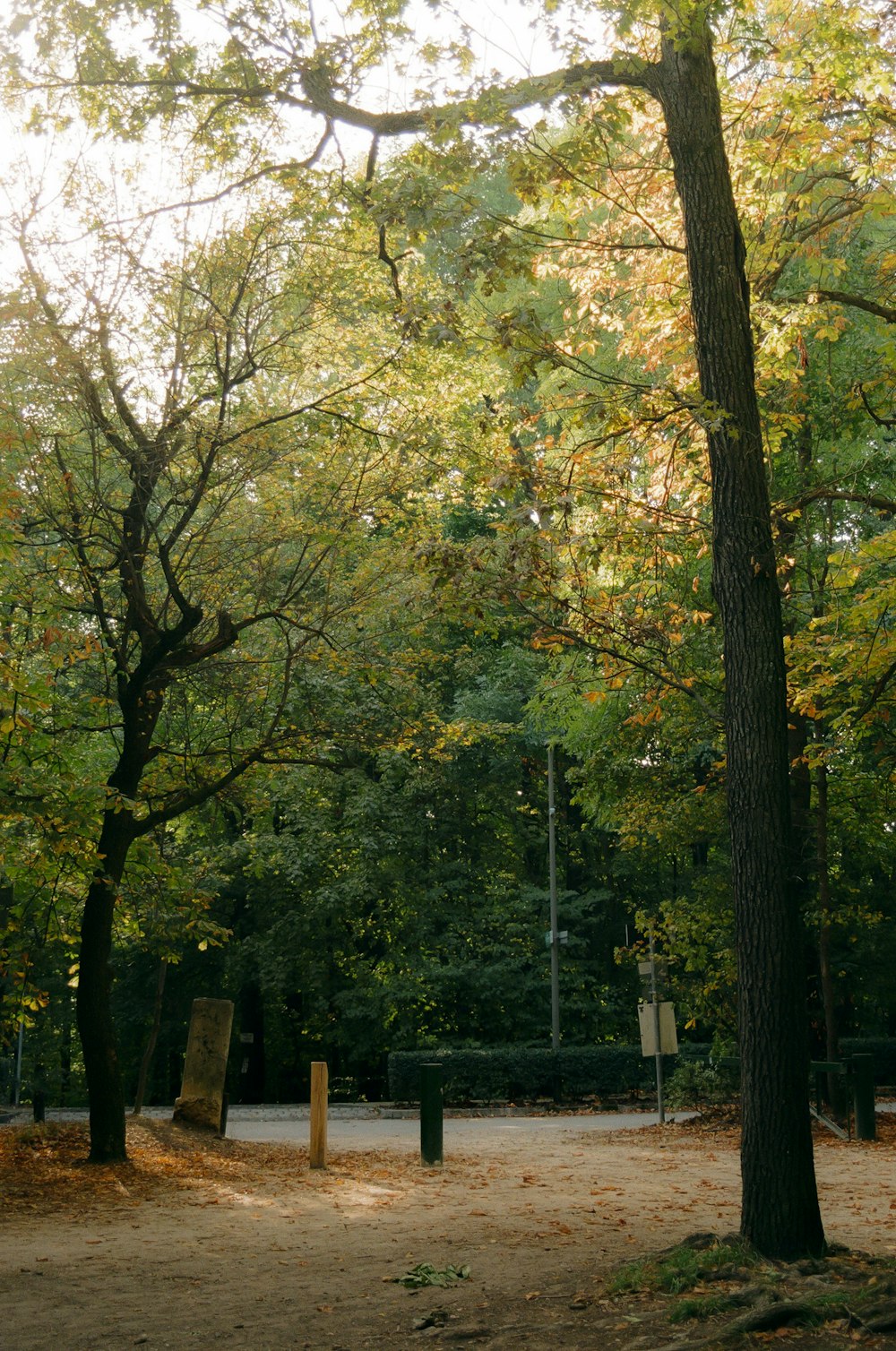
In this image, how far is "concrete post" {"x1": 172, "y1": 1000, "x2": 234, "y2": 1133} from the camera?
15.8m

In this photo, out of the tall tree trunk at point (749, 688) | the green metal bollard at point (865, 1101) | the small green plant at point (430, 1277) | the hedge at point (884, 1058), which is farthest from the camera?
the hedge at point (884, 1058)

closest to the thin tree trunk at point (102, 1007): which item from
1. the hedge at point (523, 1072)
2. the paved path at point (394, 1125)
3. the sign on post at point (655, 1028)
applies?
the paved path at point (394, 1125)

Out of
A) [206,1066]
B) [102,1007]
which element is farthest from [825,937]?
[102,1007]

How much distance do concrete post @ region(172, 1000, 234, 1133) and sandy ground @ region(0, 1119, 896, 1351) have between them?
0.88 m

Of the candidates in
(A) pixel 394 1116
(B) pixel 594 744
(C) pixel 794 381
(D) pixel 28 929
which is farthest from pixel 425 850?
(C) pixel 794 381

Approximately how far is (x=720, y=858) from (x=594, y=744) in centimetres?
675

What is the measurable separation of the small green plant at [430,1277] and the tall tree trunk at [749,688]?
1.59 m

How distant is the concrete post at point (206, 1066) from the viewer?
52.0 ft

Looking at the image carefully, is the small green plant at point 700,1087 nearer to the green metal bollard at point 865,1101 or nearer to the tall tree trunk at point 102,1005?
the green metal bollard at point 865,1101

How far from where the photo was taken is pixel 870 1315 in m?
5.36

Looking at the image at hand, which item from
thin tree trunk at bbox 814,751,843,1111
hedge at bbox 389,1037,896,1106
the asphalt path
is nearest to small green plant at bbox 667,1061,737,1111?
the asphalt path

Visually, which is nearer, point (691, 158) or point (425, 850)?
point (691, 158)

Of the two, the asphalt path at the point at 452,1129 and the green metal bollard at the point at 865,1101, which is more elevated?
the green metal bollard at the point at 865,1101

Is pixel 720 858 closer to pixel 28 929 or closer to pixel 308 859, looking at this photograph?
pixel 308 859
